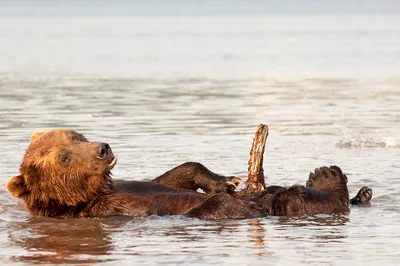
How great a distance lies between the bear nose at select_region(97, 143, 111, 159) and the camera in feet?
28.8

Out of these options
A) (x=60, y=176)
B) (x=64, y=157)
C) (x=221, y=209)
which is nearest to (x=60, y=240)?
(x=60, y=176)

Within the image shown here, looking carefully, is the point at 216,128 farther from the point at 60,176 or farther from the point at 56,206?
the point at 60,176

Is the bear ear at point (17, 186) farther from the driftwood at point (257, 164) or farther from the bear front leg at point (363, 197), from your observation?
the bear front leg at point (363, 197)

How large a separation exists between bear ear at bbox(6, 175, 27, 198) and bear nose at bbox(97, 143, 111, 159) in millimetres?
776

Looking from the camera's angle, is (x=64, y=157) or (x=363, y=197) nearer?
(x=64, y=157)

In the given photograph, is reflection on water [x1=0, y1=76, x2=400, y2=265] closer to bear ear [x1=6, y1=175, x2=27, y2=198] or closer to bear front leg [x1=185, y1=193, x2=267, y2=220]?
bear front leg [x1=185, y1=193, x2=267, y2=220]

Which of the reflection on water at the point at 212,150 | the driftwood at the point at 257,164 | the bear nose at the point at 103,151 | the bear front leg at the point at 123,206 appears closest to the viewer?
the reflection on water at the point at 212,150

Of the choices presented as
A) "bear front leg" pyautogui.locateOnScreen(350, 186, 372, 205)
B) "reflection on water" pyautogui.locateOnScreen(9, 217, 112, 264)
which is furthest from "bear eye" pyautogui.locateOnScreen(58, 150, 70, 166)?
"bear front leg" pyautogui.locateOnScreen(350, 186, 372, 205)

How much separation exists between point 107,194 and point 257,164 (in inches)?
50.8

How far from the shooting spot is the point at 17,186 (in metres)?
9.12

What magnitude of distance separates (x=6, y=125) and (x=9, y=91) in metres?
6.39

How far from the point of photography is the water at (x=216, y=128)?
8.15m

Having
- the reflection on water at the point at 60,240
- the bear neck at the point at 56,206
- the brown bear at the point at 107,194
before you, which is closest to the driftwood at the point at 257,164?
the brown bear at the point at 107,194

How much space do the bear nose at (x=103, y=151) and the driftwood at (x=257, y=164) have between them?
1204mm
